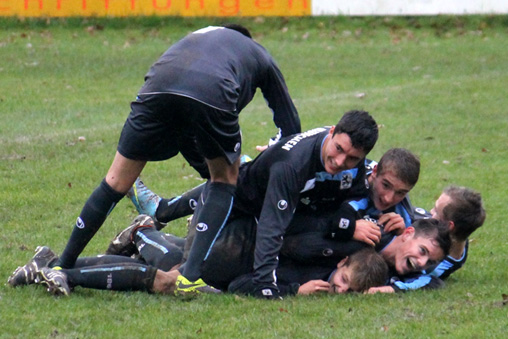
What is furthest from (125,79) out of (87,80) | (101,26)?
(101,26)

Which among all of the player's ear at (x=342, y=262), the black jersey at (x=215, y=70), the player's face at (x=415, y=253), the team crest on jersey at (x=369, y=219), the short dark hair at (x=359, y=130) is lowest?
the player's ear at (x=342, y=262)

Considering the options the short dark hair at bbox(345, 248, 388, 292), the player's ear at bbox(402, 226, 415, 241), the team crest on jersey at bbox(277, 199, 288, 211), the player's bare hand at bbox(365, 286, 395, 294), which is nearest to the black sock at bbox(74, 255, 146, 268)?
the team crest on jersey at bbox(277, 199, 288, 211)

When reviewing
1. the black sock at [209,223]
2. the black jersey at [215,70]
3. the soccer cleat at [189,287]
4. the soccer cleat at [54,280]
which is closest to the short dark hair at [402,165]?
the black jersey at [215,70]

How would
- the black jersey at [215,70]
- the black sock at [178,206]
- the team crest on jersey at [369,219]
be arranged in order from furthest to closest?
the black sock at [178,206], the team crest on jersey at [369,219], the black jersey at [215,70]

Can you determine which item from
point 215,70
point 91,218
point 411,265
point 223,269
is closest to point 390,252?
point 411,265

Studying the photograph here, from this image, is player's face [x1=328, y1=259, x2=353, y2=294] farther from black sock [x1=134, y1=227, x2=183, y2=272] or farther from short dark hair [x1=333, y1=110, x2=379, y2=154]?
black sock [x1=134, y1=227, x2=183, y2=272]

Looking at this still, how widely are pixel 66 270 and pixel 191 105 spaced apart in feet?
4.06

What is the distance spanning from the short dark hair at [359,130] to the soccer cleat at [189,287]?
1208mm

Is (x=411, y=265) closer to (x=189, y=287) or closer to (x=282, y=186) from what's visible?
(x=282, y=186)

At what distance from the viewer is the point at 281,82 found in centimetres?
599

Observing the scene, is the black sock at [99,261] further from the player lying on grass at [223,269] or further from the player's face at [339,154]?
the player's face at [339,154]

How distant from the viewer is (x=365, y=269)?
5559 mm

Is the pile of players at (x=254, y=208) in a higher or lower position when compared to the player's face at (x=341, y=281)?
higher

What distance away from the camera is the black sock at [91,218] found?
552cm
